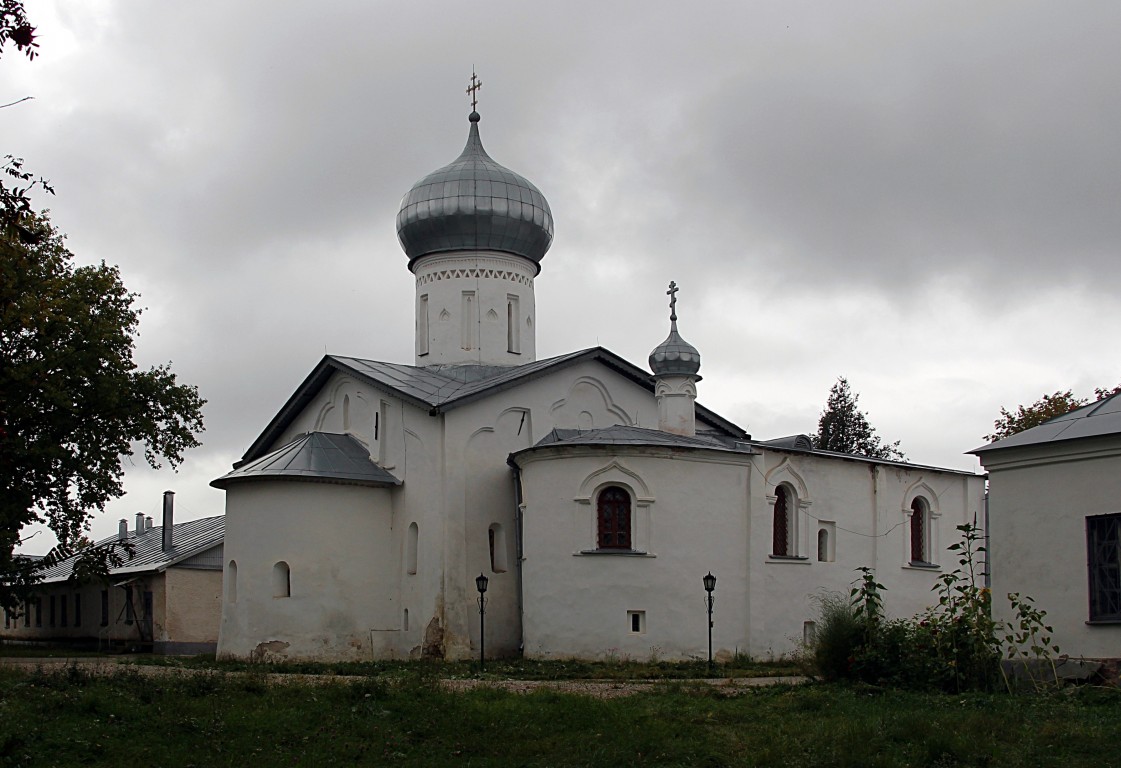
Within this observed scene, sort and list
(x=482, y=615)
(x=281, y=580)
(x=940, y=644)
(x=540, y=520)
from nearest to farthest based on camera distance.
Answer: (x=940, y=644), (x=482, y=615), (x=540, y=520), (x=281, y=580)

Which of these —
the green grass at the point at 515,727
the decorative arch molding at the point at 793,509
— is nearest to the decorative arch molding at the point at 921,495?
Answer: the decorative arch molding at the point at 793,509

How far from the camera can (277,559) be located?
22062mm

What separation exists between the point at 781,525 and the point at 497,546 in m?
5.35

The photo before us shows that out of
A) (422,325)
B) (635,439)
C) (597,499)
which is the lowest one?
(597,499)

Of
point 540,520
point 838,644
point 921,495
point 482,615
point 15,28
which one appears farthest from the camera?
point 921,495

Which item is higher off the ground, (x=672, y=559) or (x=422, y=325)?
(x=422, y=325)

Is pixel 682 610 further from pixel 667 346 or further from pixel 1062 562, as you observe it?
pixel 1062 562

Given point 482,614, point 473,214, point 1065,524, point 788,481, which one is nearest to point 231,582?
point 482,614

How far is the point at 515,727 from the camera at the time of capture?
1132 centimetres

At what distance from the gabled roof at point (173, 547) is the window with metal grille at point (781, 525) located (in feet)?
43.2

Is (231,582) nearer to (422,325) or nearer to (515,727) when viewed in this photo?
(422,325)

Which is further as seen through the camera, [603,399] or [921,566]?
[921,566]

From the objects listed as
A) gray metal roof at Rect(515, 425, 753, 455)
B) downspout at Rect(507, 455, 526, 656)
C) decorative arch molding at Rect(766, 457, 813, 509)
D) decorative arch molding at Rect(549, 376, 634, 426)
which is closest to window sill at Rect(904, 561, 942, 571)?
decorative arch molding at Rect(766, 457, 813, 509)

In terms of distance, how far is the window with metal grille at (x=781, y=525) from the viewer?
23.4 m
